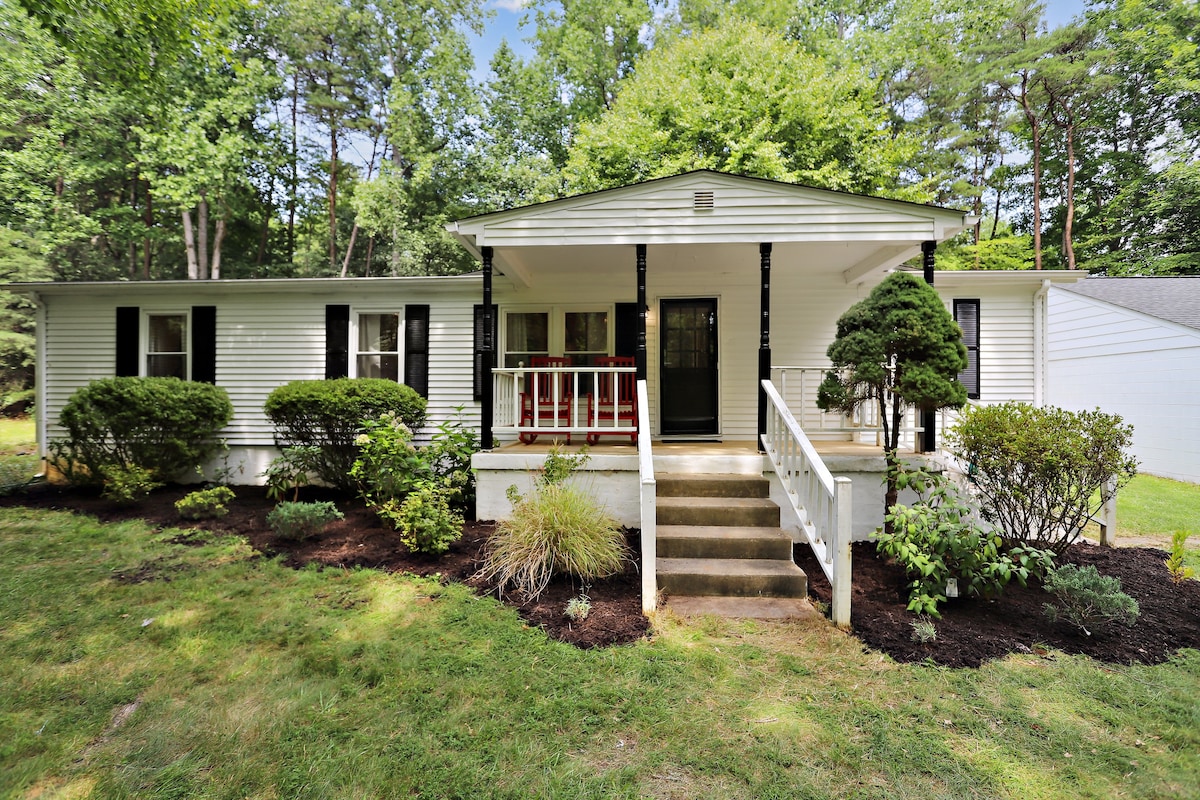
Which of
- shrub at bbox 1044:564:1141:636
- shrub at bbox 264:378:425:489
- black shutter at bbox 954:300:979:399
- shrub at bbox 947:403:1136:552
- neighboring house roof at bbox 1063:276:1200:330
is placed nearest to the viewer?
shrub at bbox 1044:564:1141:636

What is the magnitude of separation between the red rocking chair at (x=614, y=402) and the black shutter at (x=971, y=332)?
16.5 ft

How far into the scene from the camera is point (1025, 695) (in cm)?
268

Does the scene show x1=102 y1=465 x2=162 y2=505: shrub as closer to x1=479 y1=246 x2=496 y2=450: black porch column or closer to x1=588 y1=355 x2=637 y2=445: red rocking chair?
x1=479 y1=246 x2=496 y2=450: black porch column

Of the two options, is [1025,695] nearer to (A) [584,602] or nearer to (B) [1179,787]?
(B) [1179,787]

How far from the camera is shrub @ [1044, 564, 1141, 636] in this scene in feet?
10.7

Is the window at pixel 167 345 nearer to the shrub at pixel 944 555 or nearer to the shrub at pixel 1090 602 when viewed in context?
the shrub at pixel 944 555

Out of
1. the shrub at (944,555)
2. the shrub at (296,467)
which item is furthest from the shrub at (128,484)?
the shrub at (944,555)

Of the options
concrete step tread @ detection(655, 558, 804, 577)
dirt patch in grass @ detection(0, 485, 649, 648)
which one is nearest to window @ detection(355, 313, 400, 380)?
dirt patch in grass @ detection(0, 485, 649, 648)

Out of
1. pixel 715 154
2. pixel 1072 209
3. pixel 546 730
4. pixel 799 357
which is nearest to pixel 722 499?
pixel 546 730

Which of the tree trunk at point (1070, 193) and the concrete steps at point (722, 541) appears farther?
the tree trunk at point (1070, 193)

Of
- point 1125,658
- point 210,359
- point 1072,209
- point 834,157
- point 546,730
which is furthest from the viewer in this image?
point 1072,209

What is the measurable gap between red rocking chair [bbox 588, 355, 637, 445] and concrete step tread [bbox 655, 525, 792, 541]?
4.31 ft

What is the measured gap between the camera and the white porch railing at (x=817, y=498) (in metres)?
3.42

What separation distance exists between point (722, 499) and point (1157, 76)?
70.2ft
